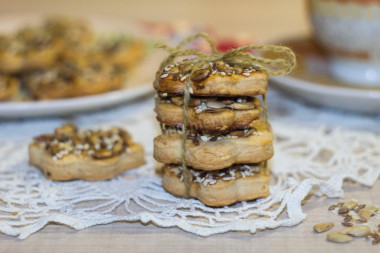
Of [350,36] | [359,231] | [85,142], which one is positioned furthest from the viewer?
[350,36]

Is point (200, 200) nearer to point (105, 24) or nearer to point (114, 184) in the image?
point (114, 184)

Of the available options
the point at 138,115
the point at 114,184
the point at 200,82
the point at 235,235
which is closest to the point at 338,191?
the point at 235,235

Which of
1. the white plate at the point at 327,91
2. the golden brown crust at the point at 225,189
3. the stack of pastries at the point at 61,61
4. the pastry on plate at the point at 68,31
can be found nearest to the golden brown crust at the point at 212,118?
the golden brown crust at the point at 225,189

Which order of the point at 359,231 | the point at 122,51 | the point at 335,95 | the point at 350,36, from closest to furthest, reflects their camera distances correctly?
the point at 359,231, the point at 335,95, the point at 350,36, the point at 122,51

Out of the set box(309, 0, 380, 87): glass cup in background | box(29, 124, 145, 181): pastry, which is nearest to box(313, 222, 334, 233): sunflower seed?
box(29, 124, 145, 181): pastry

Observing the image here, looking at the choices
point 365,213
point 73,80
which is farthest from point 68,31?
point 365,213

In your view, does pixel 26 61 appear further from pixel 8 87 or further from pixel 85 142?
pixel 85 142

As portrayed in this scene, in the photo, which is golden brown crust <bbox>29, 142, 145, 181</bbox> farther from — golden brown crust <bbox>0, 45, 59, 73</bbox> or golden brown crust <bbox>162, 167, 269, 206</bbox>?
golden brown crust <bbox>0, 45, 59, 73</bbox>
